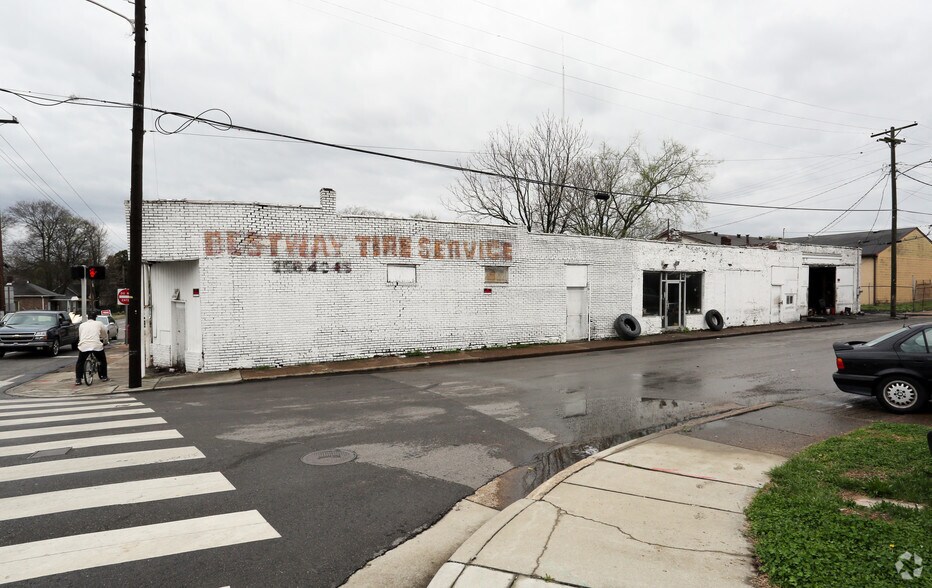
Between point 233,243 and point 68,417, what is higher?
point 233,243

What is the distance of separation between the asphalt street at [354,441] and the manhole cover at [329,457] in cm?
15

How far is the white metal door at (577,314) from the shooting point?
19.8 metres

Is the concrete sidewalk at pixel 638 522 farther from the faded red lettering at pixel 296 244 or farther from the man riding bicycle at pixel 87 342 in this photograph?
the man riding bicycle at pixel 87 342

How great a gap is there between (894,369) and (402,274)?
12305 mm

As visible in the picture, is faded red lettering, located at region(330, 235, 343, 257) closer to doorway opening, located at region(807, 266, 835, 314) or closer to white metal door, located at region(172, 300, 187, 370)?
white metal door, located at region(172, 300, 187, 370)

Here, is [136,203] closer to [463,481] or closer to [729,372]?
[463,481]

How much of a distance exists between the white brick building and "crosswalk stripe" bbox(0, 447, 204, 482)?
787 cm

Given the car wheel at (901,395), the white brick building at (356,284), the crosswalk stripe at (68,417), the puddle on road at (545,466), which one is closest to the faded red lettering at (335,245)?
the white brick building at (356,284)

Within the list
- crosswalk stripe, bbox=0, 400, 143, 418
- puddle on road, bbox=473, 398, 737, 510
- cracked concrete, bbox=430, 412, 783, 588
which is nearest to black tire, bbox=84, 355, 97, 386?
crosswalk stripe, bbox=0, 400, 143, 418

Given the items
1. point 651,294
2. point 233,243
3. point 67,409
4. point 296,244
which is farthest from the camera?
point 651,294

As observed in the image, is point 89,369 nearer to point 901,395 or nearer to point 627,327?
point 901,395

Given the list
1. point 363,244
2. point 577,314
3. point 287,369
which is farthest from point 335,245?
point 577,314

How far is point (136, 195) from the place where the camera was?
12.0 metres

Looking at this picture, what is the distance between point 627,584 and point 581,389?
24.7 ft
